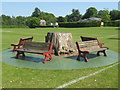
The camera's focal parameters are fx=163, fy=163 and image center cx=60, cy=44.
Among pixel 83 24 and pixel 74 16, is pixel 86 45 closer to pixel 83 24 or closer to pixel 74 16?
pixel 83 24

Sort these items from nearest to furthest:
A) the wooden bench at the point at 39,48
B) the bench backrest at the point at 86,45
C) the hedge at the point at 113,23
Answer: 1. the wooden bench at the point at 39,48
2. the bench backrest at the point at 86,45
3. the hedge at the point at 113,23

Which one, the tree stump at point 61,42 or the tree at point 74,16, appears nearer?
the tree stump at point 61,42

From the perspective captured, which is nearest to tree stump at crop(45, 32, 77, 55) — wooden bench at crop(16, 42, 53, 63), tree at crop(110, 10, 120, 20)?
wooden bench at crop(16, 42, 53, 63)

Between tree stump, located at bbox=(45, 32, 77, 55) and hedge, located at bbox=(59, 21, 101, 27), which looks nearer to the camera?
tree stump, located at bbox=(45, 32, 77, 55)

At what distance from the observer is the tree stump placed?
915cm

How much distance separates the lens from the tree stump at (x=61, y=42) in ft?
30.0

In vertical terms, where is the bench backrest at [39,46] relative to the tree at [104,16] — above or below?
below

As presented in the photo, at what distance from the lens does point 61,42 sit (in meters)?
9.18

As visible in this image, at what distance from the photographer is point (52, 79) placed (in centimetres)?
539

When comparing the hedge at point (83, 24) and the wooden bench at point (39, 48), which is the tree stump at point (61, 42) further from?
the hedge at point (83, 24)

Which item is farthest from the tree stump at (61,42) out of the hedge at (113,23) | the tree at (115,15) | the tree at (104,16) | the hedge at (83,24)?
the tree at (115,15)

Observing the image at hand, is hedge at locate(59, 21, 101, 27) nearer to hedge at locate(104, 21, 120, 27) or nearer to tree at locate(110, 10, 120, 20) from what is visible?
hedge at locate(104, 21, 120, 27)

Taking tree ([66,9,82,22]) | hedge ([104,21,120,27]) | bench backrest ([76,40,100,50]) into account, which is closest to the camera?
bench backrest ([76,40,100,50])

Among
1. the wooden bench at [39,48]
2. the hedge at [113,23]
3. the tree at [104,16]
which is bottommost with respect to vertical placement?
the wooden bench at [39,48]
